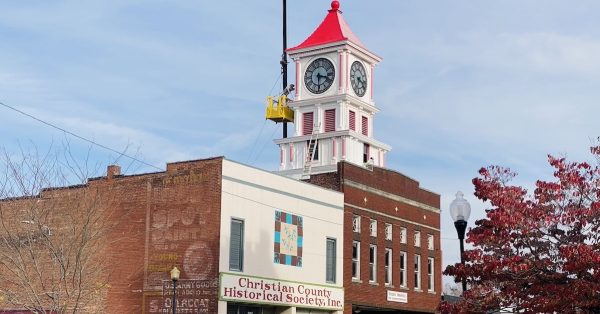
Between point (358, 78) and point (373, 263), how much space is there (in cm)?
1382

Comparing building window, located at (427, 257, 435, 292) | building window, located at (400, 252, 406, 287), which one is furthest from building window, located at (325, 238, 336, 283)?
building window, located at (427, 257, 435, 292)

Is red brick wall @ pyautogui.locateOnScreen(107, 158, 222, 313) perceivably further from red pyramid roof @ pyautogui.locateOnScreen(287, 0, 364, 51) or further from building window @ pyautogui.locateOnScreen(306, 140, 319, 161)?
red pyramid roof @ pyautogui.locateOnScreen(287, 0, 364, 51)

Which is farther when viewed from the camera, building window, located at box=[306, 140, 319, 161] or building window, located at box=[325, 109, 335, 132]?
building window, located at box=[325, 109, 335, 132]

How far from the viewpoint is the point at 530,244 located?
22.0 metres

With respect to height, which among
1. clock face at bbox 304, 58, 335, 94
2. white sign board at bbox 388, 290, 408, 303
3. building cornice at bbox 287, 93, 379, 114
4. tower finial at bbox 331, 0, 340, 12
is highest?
tower finial at bbox 331, 0, 340, 12

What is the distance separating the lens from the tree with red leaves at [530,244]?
69.8 ft

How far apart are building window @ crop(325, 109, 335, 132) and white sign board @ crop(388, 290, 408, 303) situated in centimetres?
1104

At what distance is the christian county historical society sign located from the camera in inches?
1382

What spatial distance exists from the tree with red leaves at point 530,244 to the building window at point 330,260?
18881 millimetres

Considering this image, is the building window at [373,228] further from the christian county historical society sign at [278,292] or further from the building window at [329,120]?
the building window at [329,120]

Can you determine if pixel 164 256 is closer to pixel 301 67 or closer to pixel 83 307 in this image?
pixel 83 307

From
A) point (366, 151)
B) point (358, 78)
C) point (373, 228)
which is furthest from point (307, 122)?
point (373, 228)

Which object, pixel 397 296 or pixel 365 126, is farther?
pixel 365 126

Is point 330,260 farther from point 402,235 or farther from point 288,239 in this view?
point 402,235
